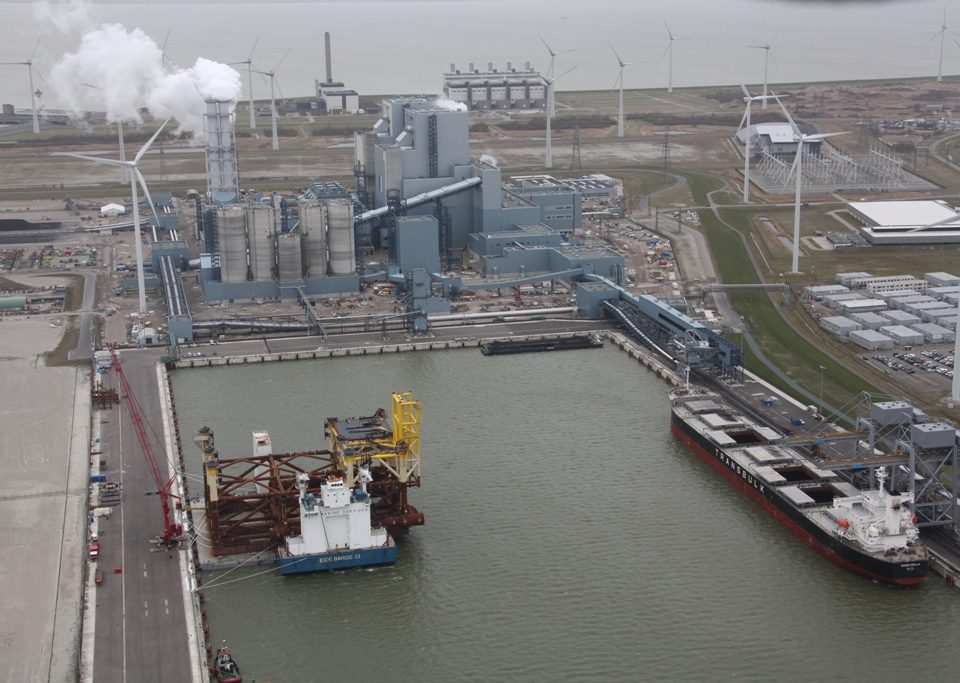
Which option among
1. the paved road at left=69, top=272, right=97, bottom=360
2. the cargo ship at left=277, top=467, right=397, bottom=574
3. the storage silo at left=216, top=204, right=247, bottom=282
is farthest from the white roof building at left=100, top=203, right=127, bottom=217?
the cargo ship at left=277, top=467, right=397, bottom=574

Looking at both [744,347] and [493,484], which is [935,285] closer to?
[744,347]

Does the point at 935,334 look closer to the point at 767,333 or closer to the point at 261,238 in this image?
the point at 767,333

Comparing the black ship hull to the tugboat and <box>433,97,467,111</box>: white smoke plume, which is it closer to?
the tugboat

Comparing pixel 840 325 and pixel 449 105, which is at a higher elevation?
pixel 449 105

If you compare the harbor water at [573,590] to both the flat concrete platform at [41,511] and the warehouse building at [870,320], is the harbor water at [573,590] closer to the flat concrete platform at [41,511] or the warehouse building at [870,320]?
Result: the flat concrete platform at [41,511]

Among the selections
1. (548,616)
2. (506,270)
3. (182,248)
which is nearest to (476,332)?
(506,270)

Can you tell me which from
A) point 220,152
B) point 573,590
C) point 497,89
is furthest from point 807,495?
point 497,89

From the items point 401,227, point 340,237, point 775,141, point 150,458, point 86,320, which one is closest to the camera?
point 150,458
